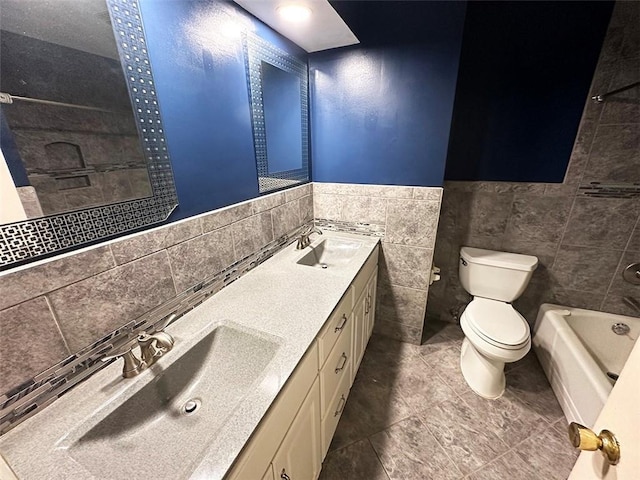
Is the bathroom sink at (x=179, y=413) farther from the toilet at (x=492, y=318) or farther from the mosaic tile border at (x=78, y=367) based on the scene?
the toilet at (x=492, y=318)

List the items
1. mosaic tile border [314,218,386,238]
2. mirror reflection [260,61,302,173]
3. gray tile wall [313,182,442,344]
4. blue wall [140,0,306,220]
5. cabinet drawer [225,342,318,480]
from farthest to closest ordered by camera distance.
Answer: mosaic tile border [314,218,386,238] < gray tile wall [313,182,442,344] < mirror reflection [260,61,302,173] < blue wall [140,0,306,220] < cabinet drawer [225,342,318,480]

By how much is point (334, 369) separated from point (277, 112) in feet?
4.72

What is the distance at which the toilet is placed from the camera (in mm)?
1481

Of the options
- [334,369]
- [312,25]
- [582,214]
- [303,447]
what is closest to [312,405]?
[303,447]

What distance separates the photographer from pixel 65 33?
66 centimetres

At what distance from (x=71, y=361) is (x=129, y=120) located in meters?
0.74

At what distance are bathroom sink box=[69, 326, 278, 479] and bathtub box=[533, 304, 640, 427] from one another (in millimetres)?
1679

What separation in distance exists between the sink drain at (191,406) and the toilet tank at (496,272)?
185 centimetres

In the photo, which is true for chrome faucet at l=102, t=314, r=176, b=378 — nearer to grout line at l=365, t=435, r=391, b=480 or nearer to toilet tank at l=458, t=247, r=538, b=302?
grout line at l=365, t=435, r=391, b=480

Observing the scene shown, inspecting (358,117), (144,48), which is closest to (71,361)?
(144,48)

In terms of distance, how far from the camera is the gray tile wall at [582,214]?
56.9 inches

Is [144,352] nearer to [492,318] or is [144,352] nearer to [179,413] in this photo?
[179,413]

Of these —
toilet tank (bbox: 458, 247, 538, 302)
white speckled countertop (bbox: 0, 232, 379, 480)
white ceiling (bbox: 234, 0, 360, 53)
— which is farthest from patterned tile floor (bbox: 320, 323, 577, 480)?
white ceiling (bbox: 234, 0, 360, 53)

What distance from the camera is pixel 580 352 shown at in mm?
1466
